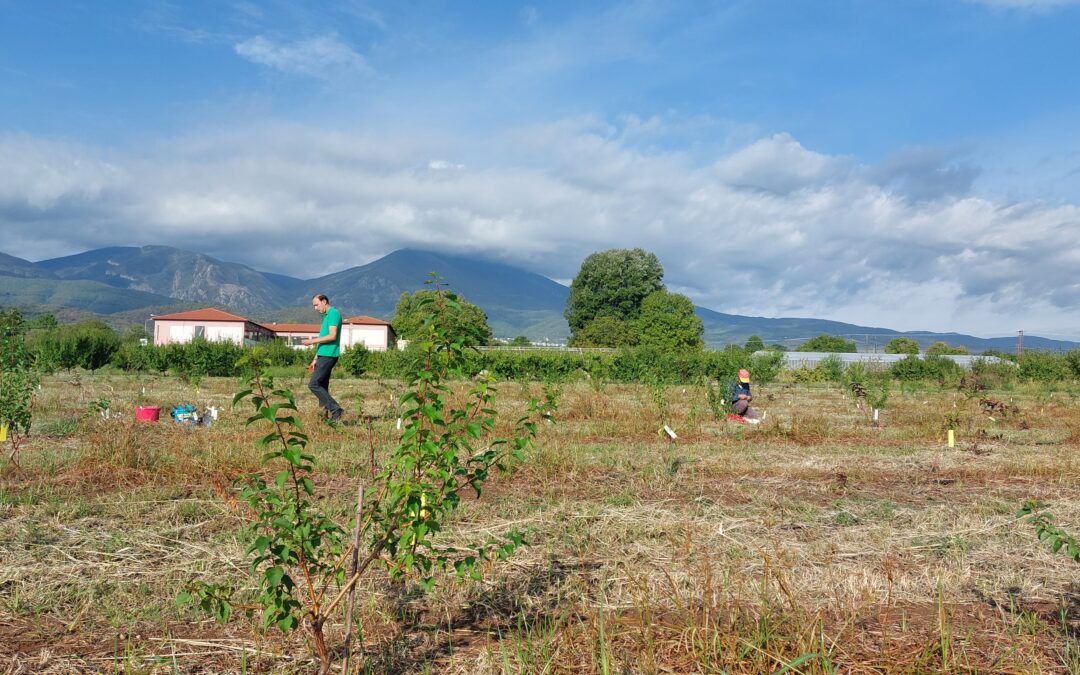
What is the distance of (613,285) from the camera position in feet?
263

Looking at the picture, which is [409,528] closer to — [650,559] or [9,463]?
[650,559]

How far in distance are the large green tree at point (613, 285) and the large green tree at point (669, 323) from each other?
6199mm

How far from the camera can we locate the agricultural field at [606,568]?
9.16 ft

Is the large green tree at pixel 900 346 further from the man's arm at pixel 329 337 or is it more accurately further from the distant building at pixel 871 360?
the man's arm at pixel 329 337

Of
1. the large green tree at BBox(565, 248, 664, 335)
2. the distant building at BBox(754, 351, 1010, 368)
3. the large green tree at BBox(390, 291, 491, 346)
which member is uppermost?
the large green tree at BBox(565, 248, 664, 335)

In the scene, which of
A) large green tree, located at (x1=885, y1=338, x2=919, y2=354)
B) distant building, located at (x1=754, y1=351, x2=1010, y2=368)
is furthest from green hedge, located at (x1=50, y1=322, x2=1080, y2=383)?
large green tree, located at (x1=885, y1=338, x2=919, y2=354)

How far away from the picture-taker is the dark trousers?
9.91 meters

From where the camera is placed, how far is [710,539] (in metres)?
4.30

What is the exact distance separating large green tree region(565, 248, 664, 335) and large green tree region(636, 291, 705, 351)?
6.20 meters

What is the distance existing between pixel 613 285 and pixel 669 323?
13343 millimetres

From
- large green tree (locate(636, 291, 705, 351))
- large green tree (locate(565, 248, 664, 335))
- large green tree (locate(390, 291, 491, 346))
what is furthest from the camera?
large green tree (locate(565, 248, 664, 335))

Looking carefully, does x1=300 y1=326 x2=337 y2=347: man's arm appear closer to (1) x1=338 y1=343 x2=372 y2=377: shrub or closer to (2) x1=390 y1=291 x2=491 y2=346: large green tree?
Answer: (2) x1=390 y1=291 x2=491 y2=346: large green tree

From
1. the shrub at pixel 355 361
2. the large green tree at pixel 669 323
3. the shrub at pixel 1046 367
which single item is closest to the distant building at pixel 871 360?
the shrub at pixel 1046 367

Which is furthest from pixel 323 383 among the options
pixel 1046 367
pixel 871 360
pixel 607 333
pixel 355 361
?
pixel 607 333
